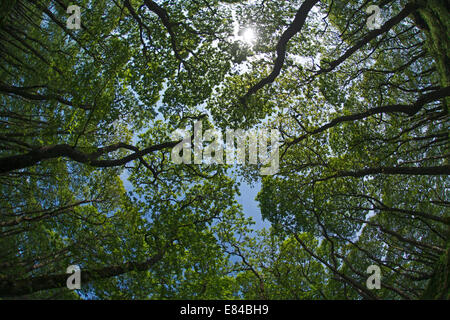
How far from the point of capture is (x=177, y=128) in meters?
12.8

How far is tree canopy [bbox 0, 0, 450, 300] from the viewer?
36.0 ft

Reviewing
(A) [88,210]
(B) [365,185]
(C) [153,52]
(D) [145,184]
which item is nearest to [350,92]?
(B) [365,185]

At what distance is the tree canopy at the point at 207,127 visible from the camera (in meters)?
11.0

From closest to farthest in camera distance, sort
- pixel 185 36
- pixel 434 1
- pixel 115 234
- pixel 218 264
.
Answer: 1. pixel 434 1
2. pixel 115 234
3. pixel 218 264
4. pixel 185 36

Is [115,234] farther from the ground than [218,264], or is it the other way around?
[115,234]

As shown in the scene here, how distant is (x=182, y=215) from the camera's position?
1170cm

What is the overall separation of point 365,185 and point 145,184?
943 centimetres

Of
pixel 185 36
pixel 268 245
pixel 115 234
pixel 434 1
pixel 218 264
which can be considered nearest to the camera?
pixel 434 1

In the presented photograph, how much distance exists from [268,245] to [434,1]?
531 inches

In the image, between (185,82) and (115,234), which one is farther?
(185,82)

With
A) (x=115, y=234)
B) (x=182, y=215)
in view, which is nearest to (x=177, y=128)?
(x=182, y=215)

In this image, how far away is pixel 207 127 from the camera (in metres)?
12.8

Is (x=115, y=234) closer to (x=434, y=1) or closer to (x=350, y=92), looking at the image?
(x=350, y=92)

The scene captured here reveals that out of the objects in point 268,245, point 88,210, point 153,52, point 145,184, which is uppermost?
point 153,52
